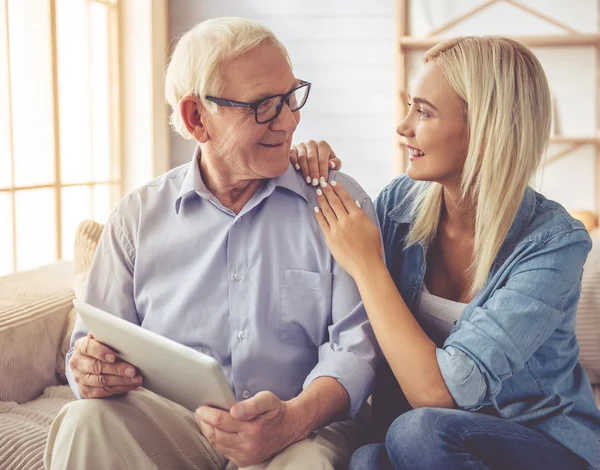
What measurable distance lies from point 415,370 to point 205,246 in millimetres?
546

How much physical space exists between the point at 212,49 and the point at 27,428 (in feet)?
3.21

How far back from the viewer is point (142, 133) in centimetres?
430

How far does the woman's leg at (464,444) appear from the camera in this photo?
4.47ft

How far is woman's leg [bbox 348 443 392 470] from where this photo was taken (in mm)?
1373

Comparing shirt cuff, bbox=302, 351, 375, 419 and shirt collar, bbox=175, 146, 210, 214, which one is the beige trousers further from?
shirt collar, bbox=175, 146, 210, 214

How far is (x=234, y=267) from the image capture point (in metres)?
1.61

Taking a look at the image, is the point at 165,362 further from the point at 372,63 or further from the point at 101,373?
the point at 372,63

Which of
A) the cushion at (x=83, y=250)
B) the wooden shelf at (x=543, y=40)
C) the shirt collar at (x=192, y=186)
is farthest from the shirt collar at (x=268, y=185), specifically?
the wooden shelf at (x=543, y=40)

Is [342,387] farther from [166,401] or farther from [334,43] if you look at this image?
[334,43]

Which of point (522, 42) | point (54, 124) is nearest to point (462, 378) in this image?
point (54, 124)

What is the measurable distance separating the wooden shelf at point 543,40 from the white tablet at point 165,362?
3256 millimetres

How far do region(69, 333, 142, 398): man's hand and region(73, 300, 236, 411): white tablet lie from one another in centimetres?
1

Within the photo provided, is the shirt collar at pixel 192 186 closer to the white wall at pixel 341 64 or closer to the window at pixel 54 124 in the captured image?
the window at pixel 54 124

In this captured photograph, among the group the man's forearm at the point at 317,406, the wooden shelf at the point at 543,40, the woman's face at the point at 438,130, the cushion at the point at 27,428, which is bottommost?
the cushion at the point at 27,428
